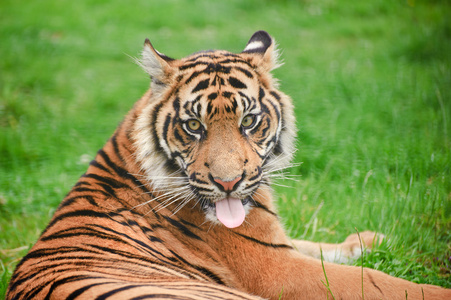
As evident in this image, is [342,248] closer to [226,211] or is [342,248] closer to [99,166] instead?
[226,211]

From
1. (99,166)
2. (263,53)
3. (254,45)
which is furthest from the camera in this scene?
(254,45)

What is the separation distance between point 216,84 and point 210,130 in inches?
11.6

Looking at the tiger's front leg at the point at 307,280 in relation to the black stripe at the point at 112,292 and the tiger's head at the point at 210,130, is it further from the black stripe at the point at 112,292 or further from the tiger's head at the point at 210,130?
the black stripe at the point at 112,292

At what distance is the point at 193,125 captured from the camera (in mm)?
2770

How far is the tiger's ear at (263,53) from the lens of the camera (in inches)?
119

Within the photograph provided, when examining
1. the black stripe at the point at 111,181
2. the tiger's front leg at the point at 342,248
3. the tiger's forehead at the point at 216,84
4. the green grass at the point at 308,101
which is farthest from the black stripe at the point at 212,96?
the green grass at the point at 308,101

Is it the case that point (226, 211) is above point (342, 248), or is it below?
above

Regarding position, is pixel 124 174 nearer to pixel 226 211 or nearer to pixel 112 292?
pixel 226 211

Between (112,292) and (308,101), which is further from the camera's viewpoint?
(308,101)

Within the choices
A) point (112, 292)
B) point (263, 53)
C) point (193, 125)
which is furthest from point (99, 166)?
point (263, 53)

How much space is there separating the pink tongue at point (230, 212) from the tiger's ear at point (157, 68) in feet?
2.81

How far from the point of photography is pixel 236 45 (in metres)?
7.93

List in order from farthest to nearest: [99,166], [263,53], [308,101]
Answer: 1. [308,101]
2. [263,53]
3. [99,166]

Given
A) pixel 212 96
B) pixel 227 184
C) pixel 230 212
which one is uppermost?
pixel 212 96
